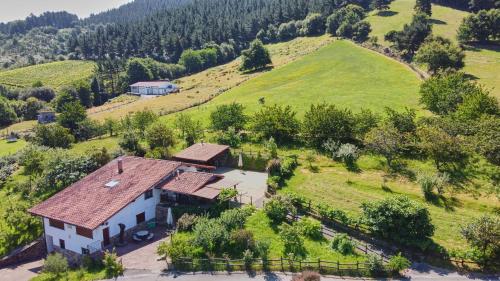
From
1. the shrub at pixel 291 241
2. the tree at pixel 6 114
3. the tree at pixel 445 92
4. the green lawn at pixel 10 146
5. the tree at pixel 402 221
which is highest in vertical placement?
the tree at pixel 445 92

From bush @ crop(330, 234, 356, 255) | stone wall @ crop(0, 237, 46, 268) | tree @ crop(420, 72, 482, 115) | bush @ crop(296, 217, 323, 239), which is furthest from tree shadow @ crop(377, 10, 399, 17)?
Result: stone wall @ crop(0, 237, 46, 268)

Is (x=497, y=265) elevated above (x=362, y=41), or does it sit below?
below

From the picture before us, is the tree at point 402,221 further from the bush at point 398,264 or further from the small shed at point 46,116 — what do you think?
the small shed at point 46,116

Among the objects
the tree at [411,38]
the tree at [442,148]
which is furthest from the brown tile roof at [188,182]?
the tree at [411,38]

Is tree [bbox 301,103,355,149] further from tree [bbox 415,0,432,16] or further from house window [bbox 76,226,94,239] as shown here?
tree [bbox 415,0,432,16]

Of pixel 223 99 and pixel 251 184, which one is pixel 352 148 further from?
pixel 223 99

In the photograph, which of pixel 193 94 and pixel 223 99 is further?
pixel 193 94

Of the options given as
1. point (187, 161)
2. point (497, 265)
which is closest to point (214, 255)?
point (187, 161)
